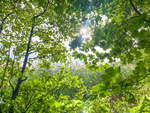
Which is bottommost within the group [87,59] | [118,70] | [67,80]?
[67,80]

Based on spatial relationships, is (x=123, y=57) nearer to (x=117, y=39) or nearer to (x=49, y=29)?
(x=117, y=39)

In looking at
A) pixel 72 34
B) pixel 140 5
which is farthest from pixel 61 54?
pixel 140 5

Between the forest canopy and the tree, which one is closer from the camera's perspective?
the forest canopy

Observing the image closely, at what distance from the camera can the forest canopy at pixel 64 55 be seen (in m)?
0.88

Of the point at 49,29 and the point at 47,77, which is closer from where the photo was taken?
the point at 47,77

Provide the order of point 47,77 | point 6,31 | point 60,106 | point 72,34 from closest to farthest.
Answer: point 60,106, point 47,77, point 6,31, point 72,34

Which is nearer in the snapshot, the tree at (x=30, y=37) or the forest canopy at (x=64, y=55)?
the forest canopy at (x=64, y=55)

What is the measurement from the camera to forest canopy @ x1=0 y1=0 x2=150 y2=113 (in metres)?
0.88

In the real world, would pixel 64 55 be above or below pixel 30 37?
below

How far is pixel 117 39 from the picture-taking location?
1425 mm

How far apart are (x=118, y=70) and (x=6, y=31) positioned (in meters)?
3.04

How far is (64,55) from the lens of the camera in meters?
3.18

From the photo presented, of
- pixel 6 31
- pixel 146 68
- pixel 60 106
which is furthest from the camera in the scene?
pixel 6 31

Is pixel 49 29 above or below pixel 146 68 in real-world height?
above
